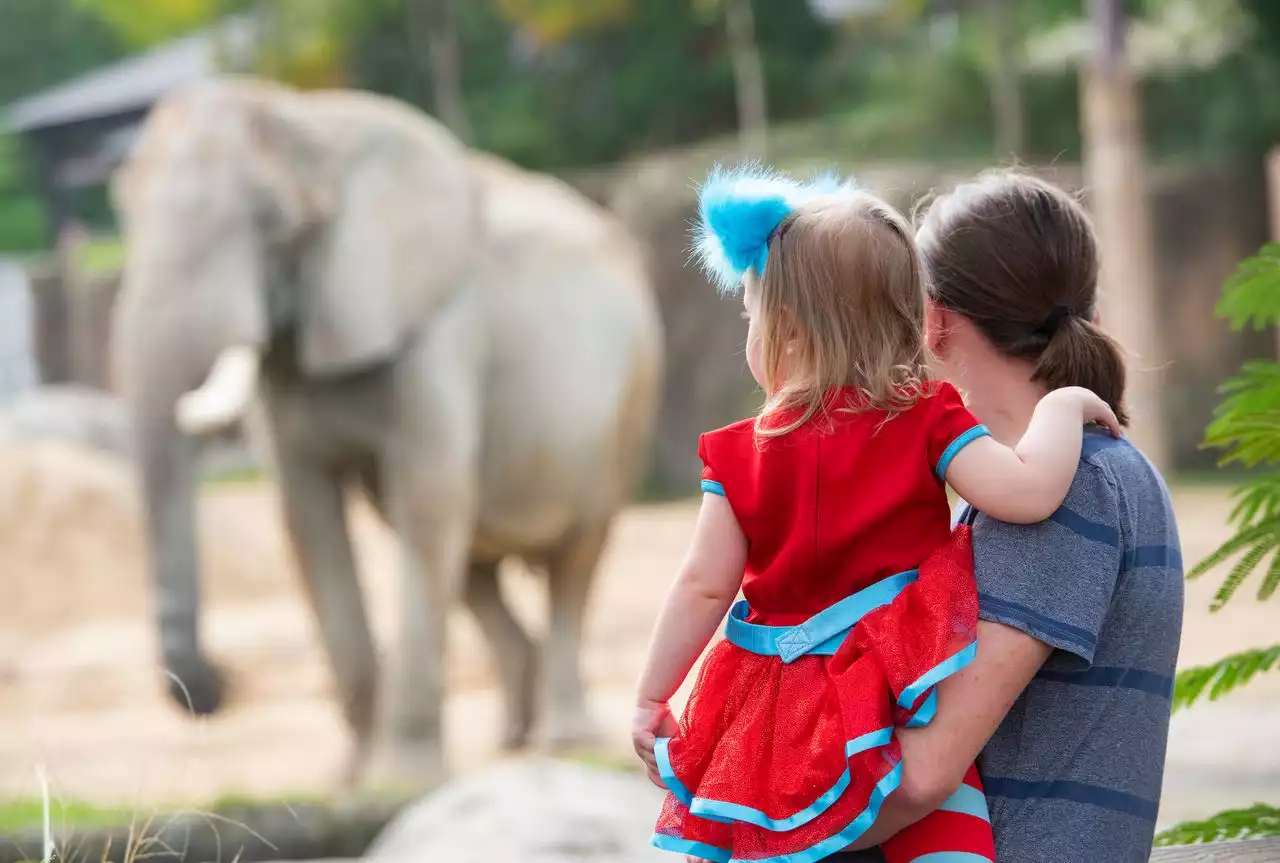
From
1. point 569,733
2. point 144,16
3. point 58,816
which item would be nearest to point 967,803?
point 58,816

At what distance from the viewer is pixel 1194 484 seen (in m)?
11.9

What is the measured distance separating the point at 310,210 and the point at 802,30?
1579cm

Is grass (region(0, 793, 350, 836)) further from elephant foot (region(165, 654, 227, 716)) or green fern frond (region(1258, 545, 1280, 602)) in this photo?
green fern frond (region(1258, 545, 1280, 602))

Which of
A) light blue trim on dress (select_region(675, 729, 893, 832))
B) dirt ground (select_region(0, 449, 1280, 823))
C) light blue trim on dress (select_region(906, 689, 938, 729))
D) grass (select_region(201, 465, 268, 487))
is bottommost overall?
grass (select_region(201, 465, 268, 487))

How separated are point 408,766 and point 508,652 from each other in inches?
54.4

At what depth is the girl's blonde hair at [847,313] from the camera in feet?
5.10

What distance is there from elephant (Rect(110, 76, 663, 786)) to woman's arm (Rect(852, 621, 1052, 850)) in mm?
3687

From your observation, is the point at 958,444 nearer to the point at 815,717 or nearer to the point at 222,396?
the point at 815,717

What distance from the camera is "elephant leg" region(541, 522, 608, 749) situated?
6.05 m

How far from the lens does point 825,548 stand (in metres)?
1.56

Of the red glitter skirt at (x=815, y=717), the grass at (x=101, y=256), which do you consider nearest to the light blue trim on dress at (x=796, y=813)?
the red glitter skirt at (x=815, y=717)

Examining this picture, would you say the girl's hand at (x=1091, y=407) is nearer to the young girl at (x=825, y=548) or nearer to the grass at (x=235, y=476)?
the young girl at (x=825, y=548)

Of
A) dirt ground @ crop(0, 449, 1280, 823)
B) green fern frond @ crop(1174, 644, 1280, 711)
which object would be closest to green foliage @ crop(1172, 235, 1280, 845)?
green fern frond @ crop(1174, 644, 1280, 711)

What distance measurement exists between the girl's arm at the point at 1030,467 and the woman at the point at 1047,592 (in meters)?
0.03
